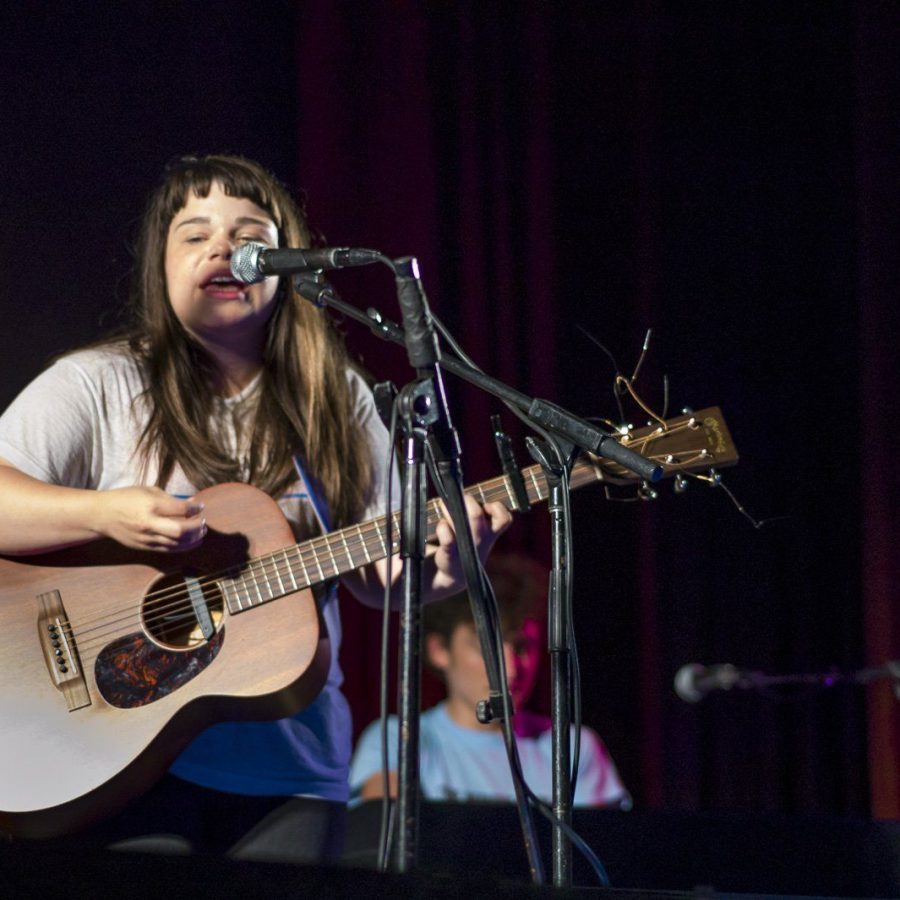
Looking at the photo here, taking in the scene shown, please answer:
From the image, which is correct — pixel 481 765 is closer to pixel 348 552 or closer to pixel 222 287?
pixel 348 552

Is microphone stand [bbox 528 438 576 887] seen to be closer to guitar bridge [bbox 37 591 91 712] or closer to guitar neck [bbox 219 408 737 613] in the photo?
guitar neck [bbox 219 408 737 613]

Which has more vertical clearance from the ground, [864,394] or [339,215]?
[339,215]

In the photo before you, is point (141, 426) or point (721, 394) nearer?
point (141, 426)

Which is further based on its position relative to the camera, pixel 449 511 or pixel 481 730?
pixel 481 730

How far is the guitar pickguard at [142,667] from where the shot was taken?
2053mm

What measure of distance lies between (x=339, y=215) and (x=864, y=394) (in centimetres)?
188

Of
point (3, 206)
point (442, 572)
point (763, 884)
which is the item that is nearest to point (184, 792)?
point (442, 572)

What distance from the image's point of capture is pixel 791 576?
13.1 feet

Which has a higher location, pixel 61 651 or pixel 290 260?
Answer: pixel 290 260

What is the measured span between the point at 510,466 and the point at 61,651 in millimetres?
933

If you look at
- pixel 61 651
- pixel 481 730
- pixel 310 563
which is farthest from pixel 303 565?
pixel 481 730

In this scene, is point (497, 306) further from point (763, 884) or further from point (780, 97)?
point (763, 884)

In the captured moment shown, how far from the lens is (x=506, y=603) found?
3895mm

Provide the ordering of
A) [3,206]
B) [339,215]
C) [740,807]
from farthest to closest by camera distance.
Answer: [740,807] < [339,215] < [3,206]
